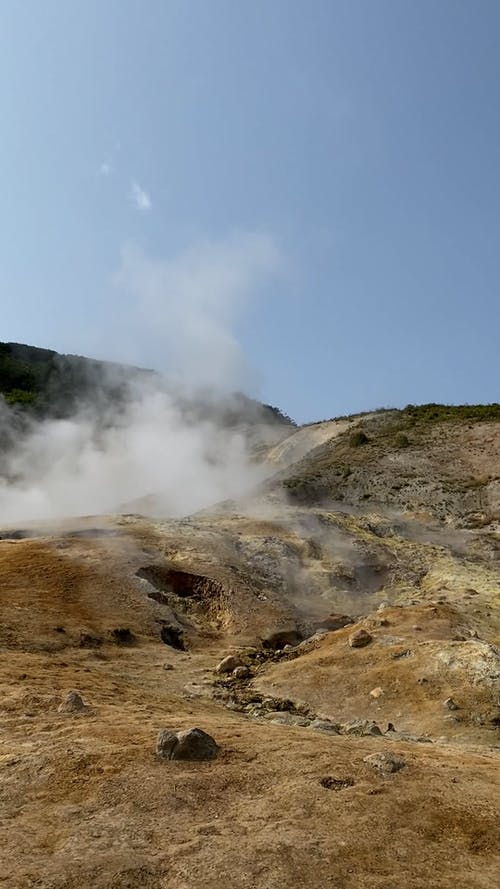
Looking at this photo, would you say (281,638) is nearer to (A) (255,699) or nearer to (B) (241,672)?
(B) (241,672)

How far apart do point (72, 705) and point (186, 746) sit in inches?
93.4

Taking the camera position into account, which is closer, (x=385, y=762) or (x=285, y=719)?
(x=385, y=762)

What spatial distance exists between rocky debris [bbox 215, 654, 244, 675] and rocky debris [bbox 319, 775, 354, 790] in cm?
723

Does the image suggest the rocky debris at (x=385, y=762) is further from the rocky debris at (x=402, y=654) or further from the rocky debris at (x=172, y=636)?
the rocky debris at (x=172, y=636)

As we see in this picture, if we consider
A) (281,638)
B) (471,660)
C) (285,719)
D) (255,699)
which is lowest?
(255,699)

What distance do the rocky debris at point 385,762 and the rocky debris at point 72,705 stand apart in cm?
378

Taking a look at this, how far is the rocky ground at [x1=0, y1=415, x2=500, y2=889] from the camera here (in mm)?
5637

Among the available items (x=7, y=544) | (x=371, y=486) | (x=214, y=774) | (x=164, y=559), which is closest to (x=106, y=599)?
(x=164, y=559)

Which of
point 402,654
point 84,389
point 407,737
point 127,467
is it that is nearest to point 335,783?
point 407,737

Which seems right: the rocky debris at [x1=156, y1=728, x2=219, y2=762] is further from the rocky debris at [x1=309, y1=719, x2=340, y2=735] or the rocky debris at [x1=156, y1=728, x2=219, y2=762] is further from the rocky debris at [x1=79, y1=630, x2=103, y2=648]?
the rocky debris at [x1=79, y1=630, x2=103, y2=648]

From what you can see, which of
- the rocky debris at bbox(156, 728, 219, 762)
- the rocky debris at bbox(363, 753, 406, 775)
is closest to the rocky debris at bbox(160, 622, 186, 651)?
the rocky debris at bbox(156, 728, 219, 762)

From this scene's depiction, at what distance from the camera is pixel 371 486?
32719 millimetres

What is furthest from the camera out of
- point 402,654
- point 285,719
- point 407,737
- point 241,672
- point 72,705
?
point 241,672

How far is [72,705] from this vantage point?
9156 millimetres
